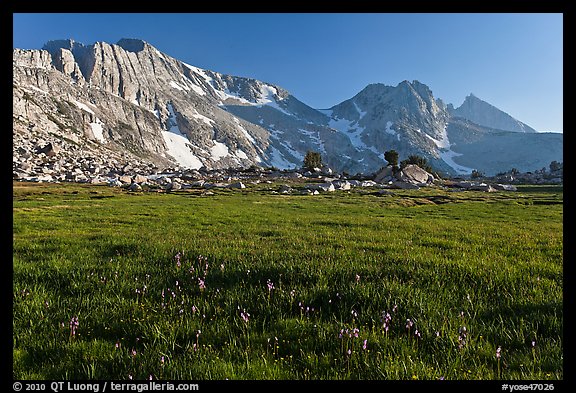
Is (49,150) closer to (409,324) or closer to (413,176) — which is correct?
(413,176)

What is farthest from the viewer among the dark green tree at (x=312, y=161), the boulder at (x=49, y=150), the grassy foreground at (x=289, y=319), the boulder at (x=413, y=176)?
the boulder at (x=49, y=150)

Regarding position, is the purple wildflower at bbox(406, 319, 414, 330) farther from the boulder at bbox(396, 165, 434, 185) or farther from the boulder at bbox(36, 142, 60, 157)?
the boulder at bbox(36, 142, 60, 157)

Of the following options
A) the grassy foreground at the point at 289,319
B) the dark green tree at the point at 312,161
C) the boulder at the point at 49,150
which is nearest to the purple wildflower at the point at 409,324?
the grassy foreground at the point at 289,319

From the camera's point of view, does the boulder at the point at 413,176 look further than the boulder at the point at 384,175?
No

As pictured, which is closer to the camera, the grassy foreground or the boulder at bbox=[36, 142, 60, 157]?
the grassy foreground

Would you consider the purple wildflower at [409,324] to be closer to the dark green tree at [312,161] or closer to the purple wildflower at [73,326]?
the purple wildflower at [73,326]

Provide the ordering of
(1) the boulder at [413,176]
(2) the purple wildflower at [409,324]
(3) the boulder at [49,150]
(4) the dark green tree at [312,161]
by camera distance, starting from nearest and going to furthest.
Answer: (2) the purple wildflower at [409,324], (1) the boulder at [413,176], (4) the dark green tree at [312,161], (3) the boulder at [49,150]

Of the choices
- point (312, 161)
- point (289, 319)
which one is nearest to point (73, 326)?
point (289, 319)

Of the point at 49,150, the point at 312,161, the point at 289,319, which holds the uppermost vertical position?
the point at 49,150

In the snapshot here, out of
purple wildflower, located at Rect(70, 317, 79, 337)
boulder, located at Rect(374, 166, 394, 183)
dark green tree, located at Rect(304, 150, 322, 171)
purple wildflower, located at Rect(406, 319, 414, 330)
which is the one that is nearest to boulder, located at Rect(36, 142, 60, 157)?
dark green tree, located at Rect(304, 150, 322, 171)

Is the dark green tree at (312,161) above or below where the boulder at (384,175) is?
above
